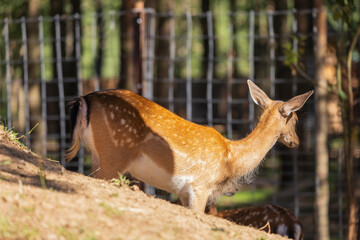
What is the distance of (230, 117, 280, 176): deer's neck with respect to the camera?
6125 mm

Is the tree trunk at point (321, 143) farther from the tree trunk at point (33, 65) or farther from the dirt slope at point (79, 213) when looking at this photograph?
the tree trunk at point (33, 65)

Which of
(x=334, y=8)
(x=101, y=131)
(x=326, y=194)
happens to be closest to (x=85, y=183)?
(x=101, y=131)

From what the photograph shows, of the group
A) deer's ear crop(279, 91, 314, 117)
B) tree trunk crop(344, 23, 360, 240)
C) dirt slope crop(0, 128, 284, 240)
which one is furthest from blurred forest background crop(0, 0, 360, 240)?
dirt slope crop(0, 128, 284, 240)

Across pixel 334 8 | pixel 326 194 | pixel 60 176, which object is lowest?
pixel 326 194

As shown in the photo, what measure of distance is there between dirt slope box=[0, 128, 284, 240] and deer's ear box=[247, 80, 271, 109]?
6.56 ft

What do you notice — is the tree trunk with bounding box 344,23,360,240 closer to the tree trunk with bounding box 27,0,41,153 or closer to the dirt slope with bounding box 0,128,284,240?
the dirt slope with bounding box 0,128,284,240

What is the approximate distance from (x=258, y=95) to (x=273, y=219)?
135cm

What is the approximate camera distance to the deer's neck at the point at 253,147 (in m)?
6.12

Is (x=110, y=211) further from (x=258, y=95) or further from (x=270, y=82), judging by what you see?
(x=270, y=82)

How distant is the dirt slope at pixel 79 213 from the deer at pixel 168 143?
45.2 inches

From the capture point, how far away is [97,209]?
3.69 meters

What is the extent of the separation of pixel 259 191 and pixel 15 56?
6.36m

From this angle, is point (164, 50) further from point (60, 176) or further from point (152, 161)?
point (60, 176)

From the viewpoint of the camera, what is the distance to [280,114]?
20.3ft
